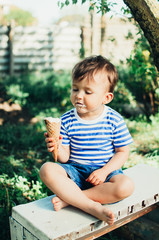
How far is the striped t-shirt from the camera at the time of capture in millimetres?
2182

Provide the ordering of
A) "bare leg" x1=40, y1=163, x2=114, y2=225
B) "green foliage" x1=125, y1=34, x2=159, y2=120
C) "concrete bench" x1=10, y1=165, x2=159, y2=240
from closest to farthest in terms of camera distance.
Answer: "concrete bench" x1=10, y1=165, x2=159, y2=240, "bare leg" x1=40, y1=163, x2=114, y2=225, "green foliage" x1=125, y1=34, x2=159, y2=120

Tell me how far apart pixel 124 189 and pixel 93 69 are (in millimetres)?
841

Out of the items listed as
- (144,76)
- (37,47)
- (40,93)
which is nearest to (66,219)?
(144,76)

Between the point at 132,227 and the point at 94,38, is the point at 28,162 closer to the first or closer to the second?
the point at 132,227

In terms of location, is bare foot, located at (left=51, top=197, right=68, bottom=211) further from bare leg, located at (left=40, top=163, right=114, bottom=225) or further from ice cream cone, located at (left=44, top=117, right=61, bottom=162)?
ice cream cone, located at (left=44, top=117, right=61, bottom=162)

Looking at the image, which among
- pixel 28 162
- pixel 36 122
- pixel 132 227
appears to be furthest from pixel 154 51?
pixel 36 122


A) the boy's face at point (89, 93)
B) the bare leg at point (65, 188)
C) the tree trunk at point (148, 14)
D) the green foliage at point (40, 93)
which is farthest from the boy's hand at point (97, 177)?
the green foliage at point (40, 93)

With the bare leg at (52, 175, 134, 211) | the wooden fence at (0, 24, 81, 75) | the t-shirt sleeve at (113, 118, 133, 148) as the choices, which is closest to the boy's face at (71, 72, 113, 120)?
the t-shirt sleeve at (113, 118, 133, 148)

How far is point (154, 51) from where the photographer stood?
8.04 feet

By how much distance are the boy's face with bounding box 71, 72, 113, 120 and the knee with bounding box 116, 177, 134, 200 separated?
565mm

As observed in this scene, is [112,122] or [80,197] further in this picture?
[112,122]

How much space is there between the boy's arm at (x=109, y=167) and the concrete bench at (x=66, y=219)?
19 cm

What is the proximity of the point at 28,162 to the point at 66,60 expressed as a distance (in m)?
6.11

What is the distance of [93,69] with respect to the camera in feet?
6.81
